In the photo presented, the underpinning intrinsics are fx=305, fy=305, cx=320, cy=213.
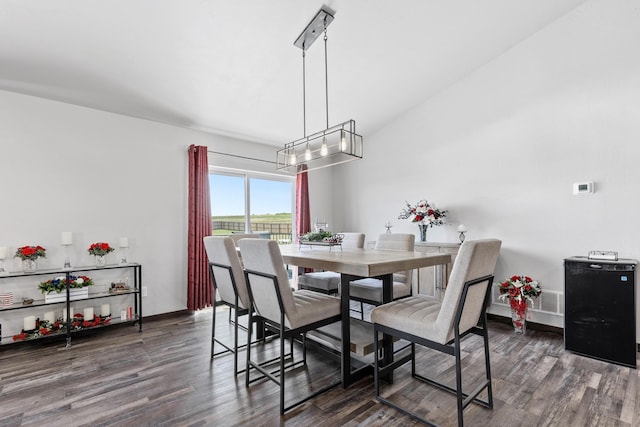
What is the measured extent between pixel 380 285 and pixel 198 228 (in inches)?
97.6

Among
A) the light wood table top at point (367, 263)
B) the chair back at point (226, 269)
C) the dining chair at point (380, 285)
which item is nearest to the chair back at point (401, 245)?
the dining chair at point (380, 285)

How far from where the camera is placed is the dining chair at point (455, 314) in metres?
1.60

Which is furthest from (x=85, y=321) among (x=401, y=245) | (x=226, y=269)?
(x=401, y=245)

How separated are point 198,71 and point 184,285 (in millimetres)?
2592

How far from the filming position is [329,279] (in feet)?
10.7

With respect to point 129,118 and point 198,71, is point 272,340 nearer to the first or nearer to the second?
point 198,71

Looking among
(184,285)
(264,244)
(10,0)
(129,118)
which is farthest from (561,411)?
(129,118)

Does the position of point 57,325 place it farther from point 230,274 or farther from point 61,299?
point 230,274

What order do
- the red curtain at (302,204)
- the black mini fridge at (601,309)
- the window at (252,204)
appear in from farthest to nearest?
the red curtain at (302,204)
the window at (252,204)
the black mini fridge at (601,309)

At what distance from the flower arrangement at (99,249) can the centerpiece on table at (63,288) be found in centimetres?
28

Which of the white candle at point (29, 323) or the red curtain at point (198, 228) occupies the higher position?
the red curtain at point (198, 228)

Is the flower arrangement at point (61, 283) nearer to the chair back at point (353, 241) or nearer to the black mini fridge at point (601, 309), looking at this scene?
the chair back at point (353, 241)

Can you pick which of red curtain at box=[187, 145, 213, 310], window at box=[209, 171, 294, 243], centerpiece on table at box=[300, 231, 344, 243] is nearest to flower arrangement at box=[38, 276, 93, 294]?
red curtain at box=[187, 145, 213, 310]

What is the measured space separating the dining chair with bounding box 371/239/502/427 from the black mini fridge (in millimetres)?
1416
